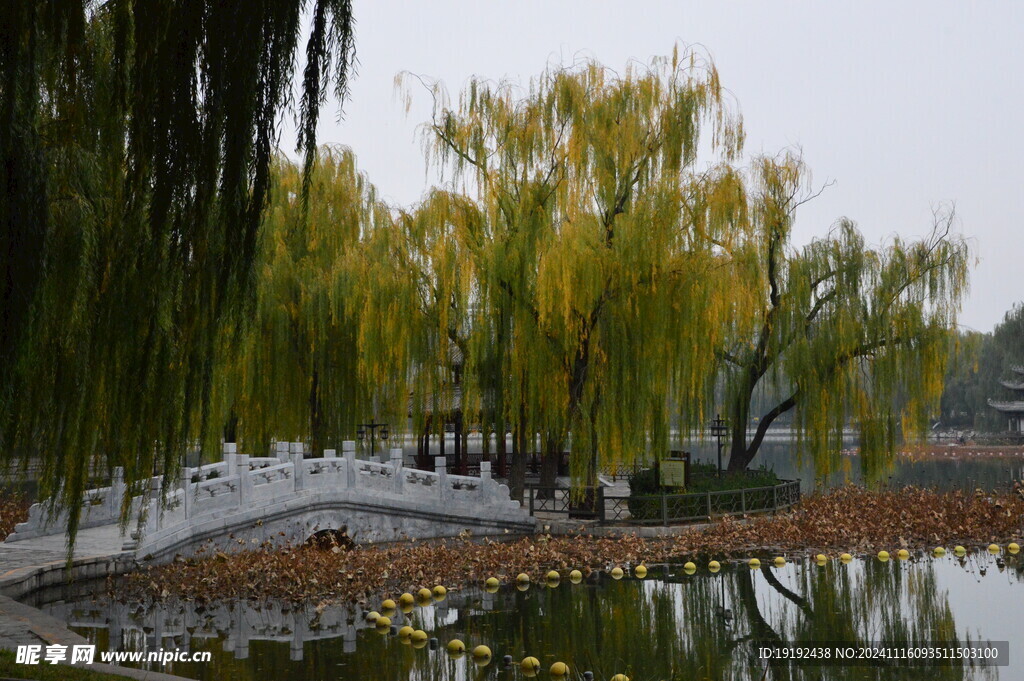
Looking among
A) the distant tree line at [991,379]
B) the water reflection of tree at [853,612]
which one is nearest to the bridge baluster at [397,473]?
the water reflection of tree at [853,612]

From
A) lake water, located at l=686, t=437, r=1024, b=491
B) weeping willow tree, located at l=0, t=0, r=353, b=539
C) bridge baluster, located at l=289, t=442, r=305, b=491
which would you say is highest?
weeping willow tree, located at l=0, t=0, r=353, b=539

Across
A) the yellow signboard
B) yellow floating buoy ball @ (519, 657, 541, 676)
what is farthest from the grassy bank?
yellow floating buoy ball @ (519, 657, 541, 676)

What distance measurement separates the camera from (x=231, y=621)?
11.3 m

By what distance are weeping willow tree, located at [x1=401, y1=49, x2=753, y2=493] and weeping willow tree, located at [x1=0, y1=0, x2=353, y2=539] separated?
1089cm

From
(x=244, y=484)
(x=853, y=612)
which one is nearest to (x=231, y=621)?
(x=244, y=484)

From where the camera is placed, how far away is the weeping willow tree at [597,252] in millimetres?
16875

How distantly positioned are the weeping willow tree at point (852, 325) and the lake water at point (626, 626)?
17.6 feet

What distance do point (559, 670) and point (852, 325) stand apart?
12485mm

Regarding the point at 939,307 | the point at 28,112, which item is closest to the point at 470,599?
the point at 28,112

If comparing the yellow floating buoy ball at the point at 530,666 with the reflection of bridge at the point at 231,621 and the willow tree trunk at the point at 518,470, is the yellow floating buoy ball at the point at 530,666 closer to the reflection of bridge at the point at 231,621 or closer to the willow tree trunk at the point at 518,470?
the reflection of bridge at the point at 231,621

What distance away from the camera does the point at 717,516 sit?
1783 cm

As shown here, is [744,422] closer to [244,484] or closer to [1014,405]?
[244,484]

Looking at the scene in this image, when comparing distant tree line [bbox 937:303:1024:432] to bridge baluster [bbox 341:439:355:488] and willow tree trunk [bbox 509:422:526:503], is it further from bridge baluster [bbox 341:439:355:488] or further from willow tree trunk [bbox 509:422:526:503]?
bridge baluster [bbox 341:439:355:488]

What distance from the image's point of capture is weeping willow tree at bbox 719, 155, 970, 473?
19734mm
